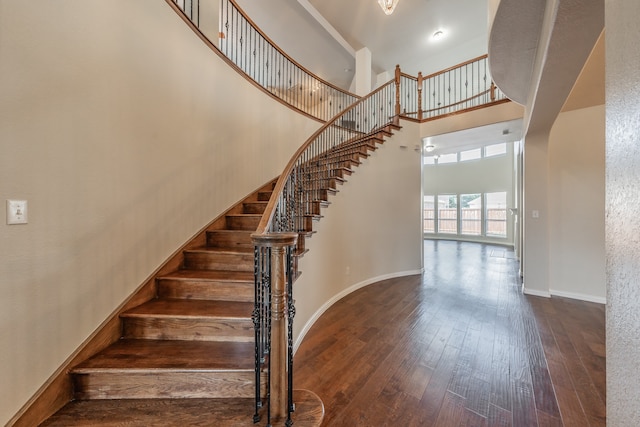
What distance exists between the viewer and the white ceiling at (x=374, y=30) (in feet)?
17.4

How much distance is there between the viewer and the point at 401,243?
4.67 meters

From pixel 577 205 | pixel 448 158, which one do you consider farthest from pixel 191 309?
pixel 448 158

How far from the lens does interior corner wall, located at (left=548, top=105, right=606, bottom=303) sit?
10.9 ft

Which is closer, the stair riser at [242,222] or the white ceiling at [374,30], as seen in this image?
the stair riser at [242,222]

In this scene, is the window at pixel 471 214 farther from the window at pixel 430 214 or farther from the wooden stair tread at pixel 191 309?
the wooden stair tread at pixel 191 309

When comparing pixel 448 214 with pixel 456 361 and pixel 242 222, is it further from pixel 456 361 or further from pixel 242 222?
pixel 242 222

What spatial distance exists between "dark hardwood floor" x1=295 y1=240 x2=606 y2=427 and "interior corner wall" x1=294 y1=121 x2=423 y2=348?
31 centimetres

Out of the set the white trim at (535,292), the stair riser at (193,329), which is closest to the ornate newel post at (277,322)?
the stair riser at (193,329)

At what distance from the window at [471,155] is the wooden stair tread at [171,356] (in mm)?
10082

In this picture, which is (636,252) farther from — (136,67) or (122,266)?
(136,67)

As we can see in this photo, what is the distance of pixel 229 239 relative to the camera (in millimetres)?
2768

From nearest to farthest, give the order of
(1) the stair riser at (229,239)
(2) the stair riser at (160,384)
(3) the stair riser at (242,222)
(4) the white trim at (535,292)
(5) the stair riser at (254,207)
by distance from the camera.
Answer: (2) the stair riser at (160,384), (1) the stair riser at (229,239), (3) the stair riser at (242,222), (5) the stair riser at (254,207), (4) the white trim at (535,292)

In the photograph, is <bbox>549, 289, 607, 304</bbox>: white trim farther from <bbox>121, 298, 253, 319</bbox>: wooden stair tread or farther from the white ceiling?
the white ceiling

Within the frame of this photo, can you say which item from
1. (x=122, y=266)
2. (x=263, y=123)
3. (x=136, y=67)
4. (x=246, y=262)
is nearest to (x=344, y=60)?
(x=263, y=123)
